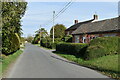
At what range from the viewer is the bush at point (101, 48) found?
1777 cm

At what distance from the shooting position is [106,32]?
30938 mm

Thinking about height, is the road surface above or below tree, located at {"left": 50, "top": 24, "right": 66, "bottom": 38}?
below

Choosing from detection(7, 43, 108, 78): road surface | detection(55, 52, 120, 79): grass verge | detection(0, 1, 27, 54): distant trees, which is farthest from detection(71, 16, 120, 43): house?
detection(7, 43, 108, 78): road surface

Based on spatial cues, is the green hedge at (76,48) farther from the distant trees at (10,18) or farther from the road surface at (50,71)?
the distant trees at (10,18)

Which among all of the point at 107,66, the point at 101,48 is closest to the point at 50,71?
the point at 107,66

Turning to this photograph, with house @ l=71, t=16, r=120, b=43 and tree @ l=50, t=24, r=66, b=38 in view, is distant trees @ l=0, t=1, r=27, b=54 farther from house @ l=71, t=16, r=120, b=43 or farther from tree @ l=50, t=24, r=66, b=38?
tree @ l=50, t=24, r=66, b=38

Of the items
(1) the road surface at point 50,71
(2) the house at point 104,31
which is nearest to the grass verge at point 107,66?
(1) the road surface at point 50,71

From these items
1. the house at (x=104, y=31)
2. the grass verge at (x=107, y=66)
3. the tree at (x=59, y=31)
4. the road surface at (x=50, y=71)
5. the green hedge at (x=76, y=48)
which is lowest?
the road surface at (x=50, y=71)

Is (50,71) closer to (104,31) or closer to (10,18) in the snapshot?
(10,18)

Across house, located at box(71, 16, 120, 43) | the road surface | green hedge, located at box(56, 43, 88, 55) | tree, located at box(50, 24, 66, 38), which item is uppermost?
tree, located at box(50, 24, 66, 38)

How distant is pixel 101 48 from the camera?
60.4 feet

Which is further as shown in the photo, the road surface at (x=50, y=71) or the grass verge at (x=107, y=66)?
the grass verge at (x=107, y=66)

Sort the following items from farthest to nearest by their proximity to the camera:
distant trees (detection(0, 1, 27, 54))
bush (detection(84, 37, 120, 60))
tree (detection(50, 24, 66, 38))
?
1. tree (detection(50, 24, 66, 38))
2. bush (detection(84, 37, 120, 60))
3. distant trees (detection(0, 1, 27, 54))

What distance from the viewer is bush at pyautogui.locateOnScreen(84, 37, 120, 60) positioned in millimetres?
17766
